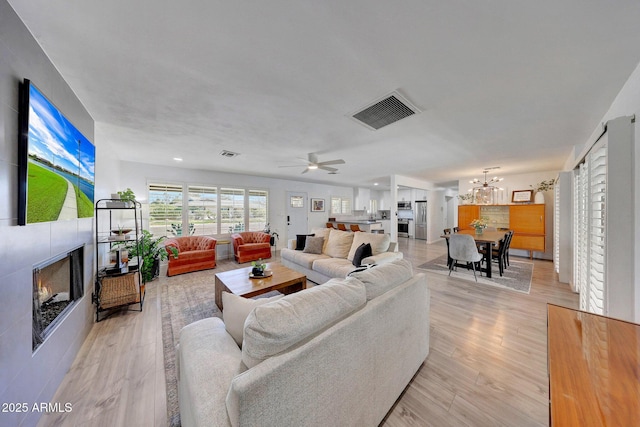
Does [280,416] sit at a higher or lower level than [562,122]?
lower

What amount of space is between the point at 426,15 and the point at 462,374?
8.43 feet

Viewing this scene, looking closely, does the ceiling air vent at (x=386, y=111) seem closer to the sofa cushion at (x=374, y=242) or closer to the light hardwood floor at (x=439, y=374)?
the sofa cushion at (x=374, y=242)

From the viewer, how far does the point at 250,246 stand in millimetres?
5520

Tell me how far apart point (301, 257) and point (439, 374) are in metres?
2.64

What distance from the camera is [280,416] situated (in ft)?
2.73

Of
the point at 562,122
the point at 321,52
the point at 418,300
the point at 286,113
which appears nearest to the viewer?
the point at 321,52

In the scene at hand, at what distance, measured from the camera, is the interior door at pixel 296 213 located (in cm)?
756

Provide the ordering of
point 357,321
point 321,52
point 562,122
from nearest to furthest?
point 357,321
point 321,52
point 562,122

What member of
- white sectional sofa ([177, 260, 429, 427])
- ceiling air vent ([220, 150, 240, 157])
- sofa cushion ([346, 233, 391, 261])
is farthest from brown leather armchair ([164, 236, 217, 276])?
white sectional sofa ([177, 260, 429, 427])

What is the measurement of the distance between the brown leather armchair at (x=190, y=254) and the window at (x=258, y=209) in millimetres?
1614

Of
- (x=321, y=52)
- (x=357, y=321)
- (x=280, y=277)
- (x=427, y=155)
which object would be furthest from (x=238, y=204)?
(x=357, y=321)

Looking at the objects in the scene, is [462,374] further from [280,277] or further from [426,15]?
[426,15]

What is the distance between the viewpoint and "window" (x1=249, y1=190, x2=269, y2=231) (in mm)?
6629

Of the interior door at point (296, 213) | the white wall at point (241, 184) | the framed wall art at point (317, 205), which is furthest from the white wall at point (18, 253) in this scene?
the framed wall art at point (317, 205)
